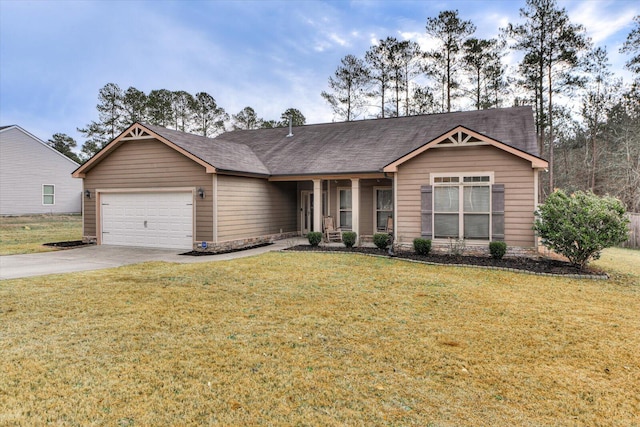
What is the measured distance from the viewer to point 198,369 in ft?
11.4

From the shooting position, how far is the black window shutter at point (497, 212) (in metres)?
9.80

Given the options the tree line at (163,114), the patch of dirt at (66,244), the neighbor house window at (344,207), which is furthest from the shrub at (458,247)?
the tree line at (163,114)

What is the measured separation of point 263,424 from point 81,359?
87.2 inches

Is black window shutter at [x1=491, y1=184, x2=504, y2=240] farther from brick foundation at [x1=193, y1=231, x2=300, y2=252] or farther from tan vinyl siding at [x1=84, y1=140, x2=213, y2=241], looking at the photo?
tan vinyl siding at [x1=84, y1=140, x2=213, y2=241]

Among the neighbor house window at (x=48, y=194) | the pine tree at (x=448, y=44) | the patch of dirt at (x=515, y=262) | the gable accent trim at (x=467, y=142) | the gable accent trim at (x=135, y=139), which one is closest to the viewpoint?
the patch of dirt at (x=515, y=262)

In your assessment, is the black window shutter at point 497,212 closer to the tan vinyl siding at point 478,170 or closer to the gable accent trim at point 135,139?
the tan vinyl siding at point 478,170

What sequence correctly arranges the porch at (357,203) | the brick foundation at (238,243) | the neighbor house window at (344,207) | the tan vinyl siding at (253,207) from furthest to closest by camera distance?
1. the neighbor house window at (344,207)
2. the porch at (357,203)
3. the tan vinyl siding at (253,207)
4. the brick foundation at (238,243)

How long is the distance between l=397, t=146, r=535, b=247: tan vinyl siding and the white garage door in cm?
668

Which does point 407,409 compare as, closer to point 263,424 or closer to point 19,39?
point 263,424

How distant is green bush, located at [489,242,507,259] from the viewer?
31.0 feet

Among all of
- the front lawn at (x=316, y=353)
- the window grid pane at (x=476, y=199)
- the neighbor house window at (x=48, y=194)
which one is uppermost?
the neighbor house window at (x=48, y=194)

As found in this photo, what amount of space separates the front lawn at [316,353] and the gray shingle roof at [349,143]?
5.97 m

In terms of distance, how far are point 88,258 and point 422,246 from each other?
9241 mm

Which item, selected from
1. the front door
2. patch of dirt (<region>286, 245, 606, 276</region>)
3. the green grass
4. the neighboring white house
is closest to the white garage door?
the green grass
